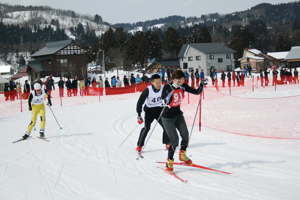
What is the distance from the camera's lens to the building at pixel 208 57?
2458 inches

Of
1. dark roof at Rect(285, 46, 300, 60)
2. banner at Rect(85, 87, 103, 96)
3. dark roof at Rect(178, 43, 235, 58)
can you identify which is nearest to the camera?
banner at Rect(85, 87, 103, 96)

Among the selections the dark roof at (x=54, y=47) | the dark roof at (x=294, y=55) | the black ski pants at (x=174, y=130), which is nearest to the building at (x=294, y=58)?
the dark roof at (x=294, y=55)

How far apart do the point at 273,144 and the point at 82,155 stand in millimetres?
4980

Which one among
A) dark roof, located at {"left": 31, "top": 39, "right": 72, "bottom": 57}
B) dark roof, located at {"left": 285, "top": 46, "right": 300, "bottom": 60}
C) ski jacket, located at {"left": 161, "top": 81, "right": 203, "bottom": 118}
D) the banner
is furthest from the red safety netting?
dark roof, located at {"left": 285, "top": 46, "right": 300, "bottom": 60}

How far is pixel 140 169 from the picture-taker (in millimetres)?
5816

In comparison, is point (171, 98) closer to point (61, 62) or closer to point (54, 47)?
point (61, 62)

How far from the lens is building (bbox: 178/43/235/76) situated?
62.4m

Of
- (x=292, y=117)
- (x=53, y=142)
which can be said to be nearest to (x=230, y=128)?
(x=292, y=117)

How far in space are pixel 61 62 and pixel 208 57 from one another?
31.7 metres

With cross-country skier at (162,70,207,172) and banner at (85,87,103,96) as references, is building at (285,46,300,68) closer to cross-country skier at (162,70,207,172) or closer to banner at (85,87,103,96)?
banner at (85,87,103,96)

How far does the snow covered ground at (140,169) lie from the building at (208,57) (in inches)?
2153

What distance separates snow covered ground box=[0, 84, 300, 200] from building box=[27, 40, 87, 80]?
172ft

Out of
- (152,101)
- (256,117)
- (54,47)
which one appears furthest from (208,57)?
(152,101)

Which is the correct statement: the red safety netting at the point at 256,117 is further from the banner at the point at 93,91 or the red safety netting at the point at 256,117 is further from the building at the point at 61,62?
the building at the point at 61,62
